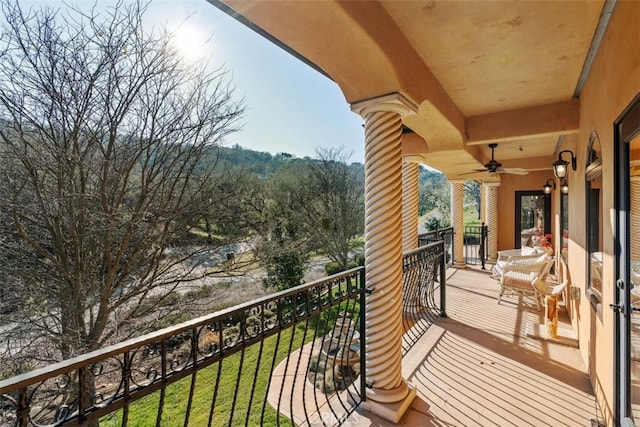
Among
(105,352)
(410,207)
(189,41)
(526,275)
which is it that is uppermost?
(189,41)

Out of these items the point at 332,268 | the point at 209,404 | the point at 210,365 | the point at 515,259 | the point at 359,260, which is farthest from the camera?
the point at 332,268

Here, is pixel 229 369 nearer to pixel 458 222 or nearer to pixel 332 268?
pixel 458 222

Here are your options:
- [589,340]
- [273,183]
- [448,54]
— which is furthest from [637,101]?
[273,183]

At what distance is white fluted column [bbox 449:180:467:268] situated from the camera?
7164 mm

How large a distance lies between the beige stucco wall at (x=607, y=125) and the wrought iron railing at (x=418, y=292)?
1.42 meters

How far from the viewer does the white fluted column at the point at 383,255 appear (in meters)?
2.11

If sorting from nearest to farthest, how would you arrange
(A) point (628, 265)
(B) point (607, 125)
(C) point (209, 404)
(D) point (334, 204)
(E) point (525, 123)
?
(A) point (628, 265) < (B) point (607, 125) < (E) point (525, 123) < (C) point (209, 404) < (D) point (334, 204)

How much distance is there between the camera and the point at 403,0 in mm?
1659

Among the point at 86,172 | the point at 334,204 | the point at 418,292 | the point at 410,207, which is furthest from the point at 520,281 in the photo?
the point at 334,204

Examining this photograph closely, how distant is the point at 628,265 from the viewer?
153 centimetres

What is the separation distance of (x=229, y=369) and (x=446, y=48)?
600cm

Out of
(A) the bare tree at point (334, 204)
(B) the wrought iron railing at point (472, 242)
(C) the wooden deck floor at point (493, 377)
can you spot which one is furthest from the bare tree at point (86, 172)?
(B) the wrought iron railing at point (472, 242)

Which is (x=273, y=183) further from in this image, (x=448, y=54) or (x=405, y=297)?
(x=448, y=54)

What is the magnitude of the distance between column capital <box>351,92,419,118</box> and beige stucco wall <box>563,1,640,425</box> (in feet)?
3.69
